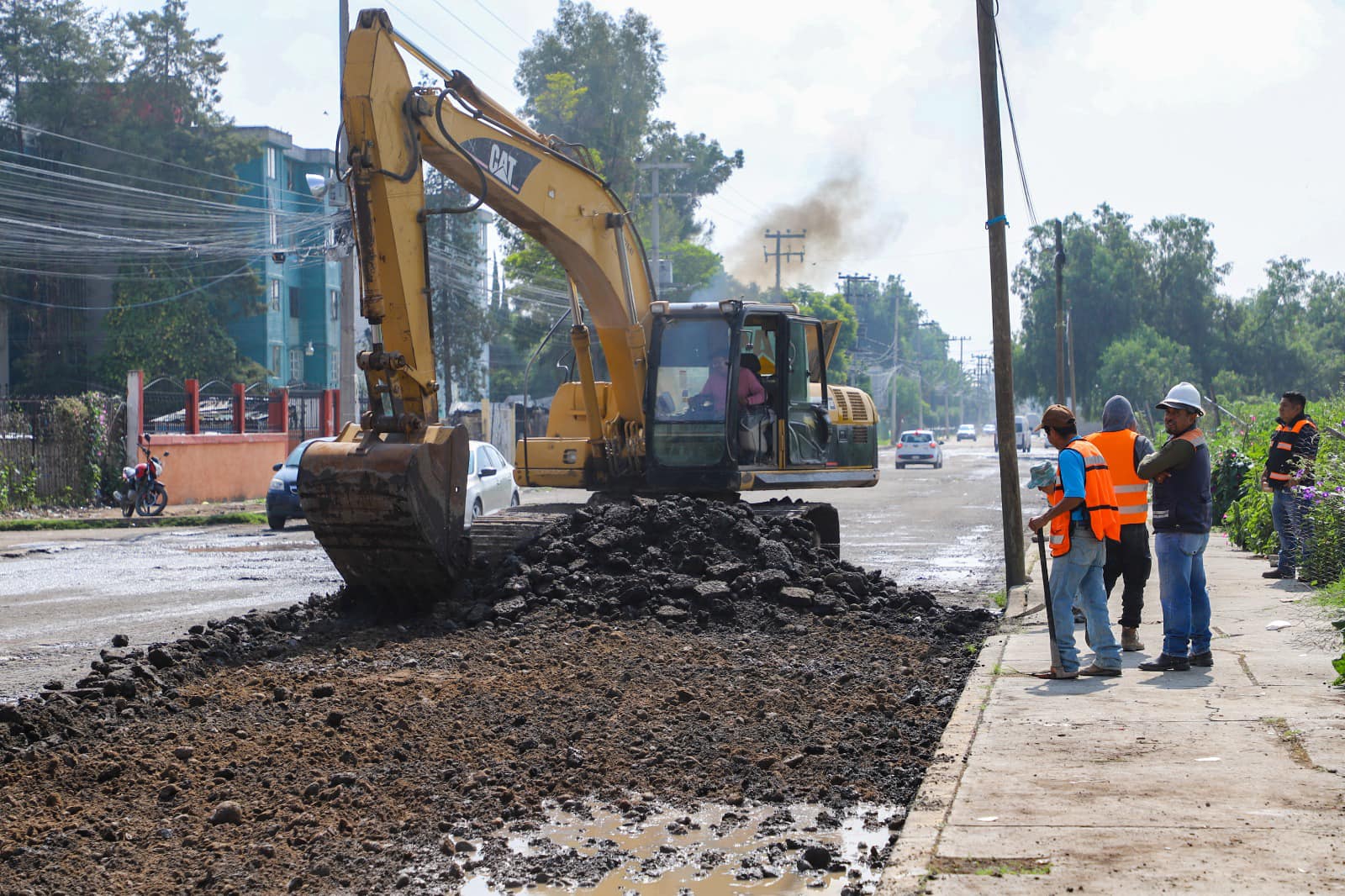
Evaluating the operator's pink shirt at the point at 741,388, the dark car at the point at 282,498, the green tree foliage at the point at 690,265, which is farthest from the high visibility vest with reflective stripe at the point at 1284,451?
the green tree foliage at the point at 690,265

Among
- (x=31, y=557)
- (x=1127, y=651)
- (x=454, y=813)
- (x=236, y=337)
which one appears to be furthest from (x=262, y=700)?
(x=236, y=337)

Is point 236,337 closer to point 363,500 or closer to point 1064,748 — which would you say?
point 363,500

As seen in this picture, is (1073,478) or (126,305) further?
(126,305)

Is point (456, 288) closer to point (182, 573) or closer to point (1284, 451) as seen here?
point (182, 573)

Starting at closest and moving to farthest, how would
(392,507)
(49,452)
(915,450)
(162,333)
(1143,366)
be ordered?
(392,507) < (49,452) < (162,333) < (915,450) < (1143,366)

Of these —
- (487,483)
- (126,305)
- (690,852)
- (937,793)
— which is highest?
(126,305)

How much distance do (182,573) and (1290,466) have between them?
11857 mm

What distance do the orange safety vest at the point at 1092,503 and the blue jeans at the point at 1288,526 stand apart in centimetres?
561

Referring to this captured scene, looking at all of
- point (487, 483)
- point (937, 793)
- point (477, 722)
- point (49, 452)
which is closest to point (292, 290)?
point (49, 452)

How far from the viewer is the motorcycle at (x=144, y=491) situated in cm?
2669

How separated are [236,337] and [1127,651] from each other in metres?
51.0

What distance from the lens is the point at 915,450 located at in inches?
2255

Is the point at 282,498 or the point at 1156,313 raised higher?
the point at 1156,313

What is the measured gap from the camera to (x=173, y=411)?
32.0 meters
